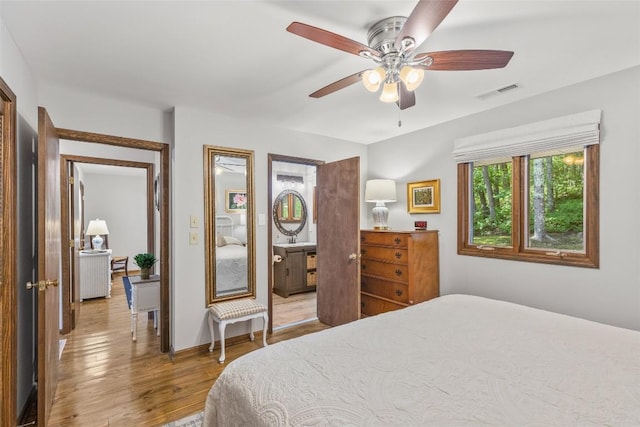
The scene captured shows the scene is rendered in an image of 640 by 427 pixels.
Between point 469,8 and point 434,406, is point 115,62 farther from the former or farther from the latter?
point 434,406

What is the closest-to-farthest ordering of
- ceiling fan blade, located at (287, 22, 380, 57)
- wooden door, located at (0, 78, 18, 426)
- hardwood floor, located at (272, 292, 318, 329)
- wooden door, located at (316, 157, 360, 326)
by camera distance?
ceiling fan blade, located at (287, 22, 380, 57) < wooden door, located at (0, 78, 18, 426) < wooden door, located at (316, 157, 360, 326) < hardwood floor, located at (272, 292, 318, 329)

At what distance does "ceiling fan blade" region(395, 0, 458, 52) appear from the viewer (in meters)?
1.12

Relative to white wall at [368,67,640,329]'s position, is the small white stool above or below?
below

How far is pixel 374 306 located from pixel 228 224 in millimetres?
1908

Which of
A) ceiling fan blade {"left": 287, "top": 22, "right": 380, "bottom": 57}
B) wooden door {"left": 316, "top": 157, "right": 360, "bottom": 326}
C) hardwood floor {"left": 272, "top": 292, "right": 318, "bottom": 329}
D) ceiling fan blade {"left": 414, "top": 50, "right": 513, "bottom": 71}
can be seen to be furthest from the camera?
hardwood floor {"left": 272, "top": 292, "right": 318, "bottom": 329}

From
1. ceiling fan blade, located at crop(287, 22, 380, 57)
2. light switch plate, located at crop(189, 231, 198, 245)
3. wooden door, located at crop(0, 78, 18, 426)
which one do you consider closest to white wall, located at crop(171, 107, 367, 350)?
light switch plate, located at crop(189, 231, 198, 245)

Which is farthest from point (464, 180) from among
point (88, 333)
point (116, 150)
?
point (88, 333)

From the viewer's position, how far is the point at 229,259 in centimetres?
320

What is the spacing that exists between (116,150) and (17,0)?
266 cm

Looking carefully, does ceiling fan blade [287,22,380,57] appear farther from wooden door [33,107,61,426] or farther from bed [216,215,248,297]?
bed [216,215,248,297]

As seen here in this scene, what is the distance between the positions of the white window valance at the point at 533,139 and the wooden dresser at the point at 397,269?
3.11 feet

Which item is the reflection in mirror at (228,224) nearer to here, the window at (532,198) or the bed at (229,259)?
the bed at (229,259)

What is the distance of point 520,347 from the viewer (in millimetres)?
1445

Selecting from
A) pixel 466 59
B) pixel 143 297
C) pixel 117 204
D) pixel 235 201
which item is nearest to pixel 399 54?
pixel 466 59
